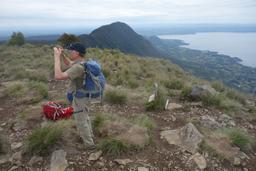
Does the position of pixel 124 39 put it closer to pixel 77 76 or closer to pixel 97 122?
pixel 97 122

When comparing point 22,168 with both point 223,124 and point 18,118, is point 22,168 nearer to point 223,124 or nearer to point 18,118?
point 18,118

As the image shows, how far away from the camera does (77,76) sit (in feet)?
14.0

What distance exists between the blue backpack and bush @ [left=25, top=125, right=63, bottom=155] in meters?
0.85

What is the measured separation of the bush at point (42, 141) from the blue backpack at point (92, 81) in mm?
853

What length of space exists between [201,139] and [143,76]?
27.2 ft

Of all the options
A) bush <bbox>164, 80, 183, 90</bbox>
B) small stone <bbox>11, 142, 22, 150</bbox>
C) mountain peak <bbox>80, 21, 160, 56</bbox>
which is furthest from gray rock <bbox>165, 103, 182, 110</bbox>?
mountain peak <bbox>80, 21, 160, 56</bbox>

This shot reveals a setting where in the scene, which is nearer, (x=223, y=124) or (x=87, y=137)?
(x=87, y=137)

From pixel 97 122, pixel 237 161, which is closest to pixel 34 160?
pixel 97 122

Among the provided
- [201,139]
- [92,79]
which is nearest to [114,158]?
[92,79]

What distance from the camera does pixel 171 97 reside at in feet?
28.7

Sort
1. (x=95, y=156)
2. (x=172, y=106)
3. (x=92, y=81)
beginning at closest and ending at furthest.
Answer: (x=92, y=81) < (x=95, y=156) < (x=172, y=106)

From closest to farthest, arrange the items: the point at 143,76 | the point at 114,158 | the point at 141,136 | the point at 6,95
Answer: the point at 114,158, the point at 141,136, the point at 6,95, the point at 143,76

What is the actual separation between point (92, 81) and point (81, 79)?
218mm

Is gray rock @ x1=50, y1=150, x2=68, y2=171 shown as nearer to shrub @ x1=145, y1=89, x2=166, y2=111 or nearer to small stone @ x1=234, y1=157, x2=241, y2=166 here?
small stone @ x1=234, y1=157, x2=241, y2=166
